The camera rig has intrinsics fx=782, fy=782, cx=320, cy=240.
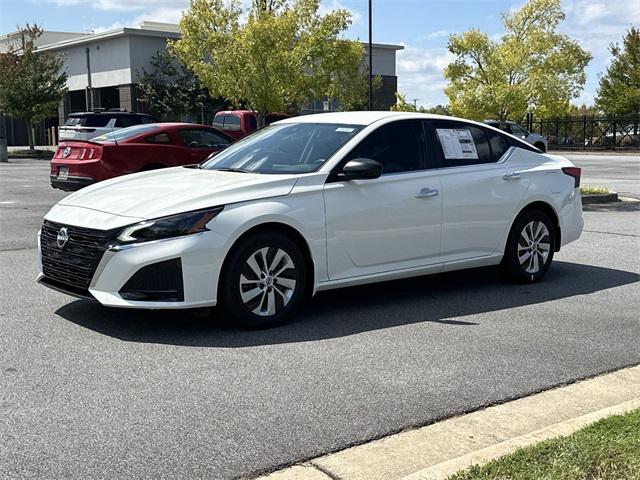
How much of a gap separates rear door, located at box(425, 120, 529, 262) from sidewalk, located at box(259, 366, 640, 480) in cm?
239

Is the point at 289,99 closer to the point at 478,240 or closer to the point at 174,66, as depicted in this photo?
the point at 174,66

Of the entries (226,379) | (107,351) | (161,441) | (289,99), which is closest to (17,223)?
(107,351)

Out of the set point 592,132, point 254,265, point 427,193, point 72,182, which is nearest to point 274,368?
point 254,265

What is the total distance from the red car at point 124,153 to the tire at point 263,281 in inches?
305

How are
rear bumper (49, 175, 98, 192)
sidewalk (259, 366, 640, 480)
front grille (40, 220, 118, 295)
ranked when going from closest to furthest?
sidewalk (259, 366, 640, 480) < front grille (40, 220, 118, 295) < rear bumper (49, 175, 98, 192)

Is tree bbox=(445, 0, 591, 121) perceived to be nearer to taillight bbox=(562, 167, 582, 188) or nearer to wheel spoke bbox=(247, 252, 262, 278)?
taillight bbox=(562, 167, 582, 188)

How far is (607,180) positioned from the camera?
2183cm

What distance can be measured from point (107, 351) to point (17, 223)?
7.31m

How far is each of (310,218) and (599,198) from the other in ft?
34.2

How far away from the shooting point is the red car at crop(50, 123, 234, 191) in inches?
517

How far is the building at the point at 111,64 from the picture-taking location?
43.8m

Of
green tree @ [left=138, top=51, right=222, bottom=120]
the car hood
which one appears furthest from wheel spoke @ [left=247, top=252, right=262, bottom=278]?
green tree @ [left=138, top=51, right=222, bottom=120]

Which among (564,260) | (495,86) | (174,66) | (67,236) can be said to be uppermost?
(174,66)

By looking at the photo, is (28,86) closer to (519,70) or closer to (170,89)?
(170,89)
